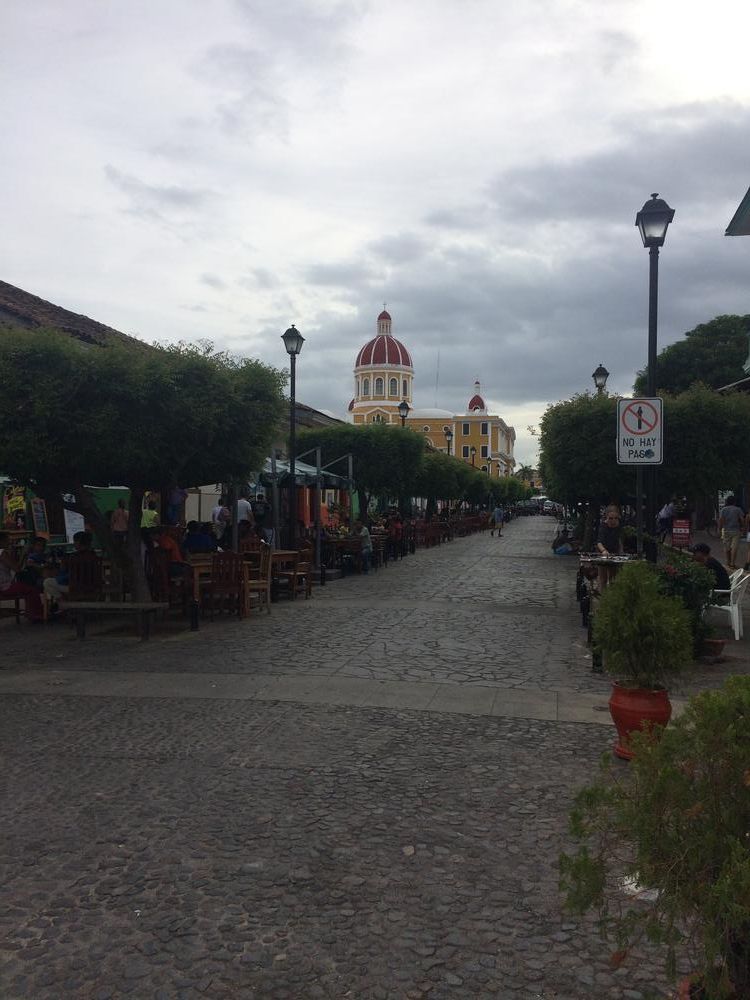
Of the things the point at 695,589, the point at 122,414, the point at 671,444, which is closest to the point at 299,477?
the point at 671,444

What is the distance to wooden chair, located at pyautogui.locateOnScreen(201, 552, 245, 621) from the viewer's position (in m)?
11.8

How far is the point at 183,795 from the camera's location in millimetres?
4855

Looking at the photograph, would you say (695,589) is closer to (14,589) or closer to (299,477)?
(14,589)

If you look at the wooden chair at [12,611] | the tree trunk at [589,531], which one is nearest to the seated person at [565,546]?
the tree trunk at [589,531]

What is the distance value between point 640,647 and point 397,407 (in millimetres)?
94298

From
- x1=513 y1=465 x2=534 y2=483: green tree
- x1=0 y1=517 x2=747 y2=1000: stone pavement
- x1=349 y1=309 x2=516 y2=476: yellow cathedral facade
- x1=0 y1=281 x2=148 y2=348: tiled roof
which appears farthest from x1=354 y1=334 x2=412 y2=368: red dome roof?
x1=0 y1=517 x2=747 y2=1000: stone pavement

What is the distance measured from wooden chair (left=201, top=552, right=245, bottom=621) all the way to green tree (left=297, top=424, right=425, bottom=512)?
12.2 meters

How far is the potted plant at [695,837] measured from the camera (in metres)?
2.14

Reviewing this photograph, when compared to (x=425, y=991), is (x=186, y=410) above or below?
above

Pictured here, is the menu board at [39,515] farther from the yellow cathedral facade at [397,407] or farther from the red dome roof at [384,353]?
the red dome roof at [384,353]

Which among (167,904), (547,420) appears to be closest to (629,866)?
(167,904)

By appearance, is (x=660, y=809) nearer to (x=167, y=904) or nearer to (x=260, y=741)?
(x=167, y=904)

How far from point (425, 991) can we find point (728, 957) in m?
1.21

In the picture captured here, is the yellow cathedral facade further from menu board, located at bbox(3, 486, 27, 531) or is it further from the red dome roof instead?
menu board, located at bbox(3, 486, 27, 531)
